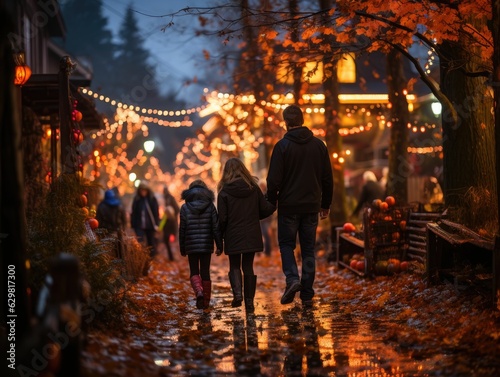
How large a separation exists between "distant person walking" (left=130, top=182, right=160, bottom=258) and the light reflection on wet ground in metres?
9.24

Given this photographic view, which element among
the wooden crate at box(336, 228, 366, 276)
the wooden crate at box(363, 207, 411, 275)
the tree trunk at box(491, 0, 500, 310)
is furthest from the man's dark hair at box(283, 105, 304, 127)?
the wooden crate at box(336, 228, 366, 276)

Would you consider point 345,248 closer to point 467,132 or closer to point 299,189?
point 467,132

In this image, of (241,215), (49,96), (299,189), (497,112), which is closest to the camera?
(497,112)

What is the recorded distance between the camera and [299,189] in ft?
35.2

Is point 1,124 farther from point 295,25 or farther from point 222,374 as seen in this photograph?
point 295,25

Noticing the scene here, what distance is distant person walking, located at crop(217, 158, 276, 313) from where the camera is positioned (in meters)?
11.0

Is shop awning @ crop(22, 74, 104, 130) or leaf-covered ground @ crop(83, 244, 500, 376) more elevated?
shop awning @ crop(22, 74, 104, 130)

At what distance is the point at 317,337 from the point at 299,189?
261cm

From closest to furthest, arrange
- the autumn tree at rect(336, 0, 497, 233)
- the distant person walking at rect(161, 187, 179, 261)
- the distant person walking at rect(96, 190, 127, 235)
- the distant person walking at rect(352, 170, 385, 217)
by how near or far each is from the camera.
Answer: the autumn tree at rect(336, 0, 497, 233) < the distant person walking at rect(352, 170, 385, 217) < the distant person walking at rect(96, 190, 127, 235) < the distant person walking at rect(161, 187, 179, 261)

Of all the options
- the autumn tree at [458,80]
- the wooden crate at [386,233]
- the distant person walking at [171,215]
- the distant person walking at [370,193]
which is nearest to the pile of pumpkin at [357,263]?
the wooden crate at [386,233]

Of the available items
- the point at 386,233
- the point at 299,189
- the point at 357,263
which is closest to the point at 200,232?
the point at 299,189

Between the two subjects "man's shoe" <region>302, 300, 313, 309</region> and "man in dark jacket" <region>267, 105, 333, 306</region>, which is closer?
"man in dark jacket" <region>267, 105, 333, 306</region>

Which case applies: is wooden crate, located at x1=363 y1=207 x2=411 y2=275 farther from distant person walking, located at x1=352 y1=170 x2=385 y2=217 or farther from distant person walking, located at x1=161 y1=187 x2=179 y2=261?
distant person walking, located at x1=161 y1=187 x2=179 y2=261

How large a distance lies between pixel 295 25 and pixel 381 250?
→ 421 centimetres
